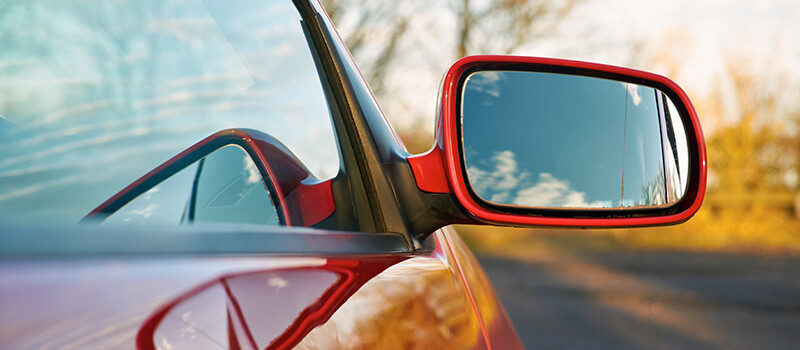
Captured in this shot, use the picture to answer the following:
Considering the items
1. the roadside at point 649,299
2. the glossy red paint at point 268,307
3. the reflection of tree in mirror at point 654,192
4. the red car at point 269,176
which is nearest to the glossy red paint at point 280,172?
the red car at point 269,176

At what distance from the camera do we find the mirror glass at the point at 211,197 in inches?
27.8

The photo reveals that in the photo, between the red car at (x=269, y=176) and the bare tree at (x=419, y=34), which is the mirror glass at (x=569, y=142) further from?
the bare tree at (x=419, y=34)

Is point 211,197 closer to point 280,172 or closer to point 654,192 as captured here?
point 280,172

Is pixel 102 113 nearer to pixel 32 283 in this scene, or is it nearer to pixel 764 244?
pixel 32 283

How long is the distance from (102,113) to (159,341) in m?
0.30

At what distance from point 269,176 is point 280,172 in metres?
0.03

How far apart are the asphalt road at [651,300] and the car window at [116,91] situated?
4.46m

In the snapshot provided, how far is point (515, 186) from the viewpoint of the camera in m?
1.04

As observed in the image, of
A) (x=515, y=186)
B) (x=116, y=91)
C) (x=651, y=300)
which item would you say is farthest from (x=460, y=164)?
(x=651, y=300)

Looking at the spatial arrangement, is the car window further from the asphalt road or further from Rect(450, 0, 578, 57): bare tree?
Rect(450, 0, 578, 57): bare tree

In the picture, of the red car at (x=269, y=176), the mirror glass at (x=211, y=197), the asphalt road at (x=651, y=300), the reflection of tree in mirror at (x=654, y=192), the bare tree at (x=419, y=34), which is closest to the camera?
the red car at (x=269, y=176)

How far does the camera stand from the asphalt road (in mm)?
5418

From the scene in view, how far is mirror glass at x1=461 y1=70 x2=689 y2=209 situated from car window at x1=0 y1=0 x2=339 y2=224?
0.97ft

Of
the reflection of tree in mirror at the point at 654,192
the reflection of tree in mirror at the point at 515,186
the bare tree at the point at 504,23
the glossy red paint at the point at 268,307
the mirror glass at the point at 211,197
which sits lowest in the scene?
the glossy red paint at the point at 268,307
